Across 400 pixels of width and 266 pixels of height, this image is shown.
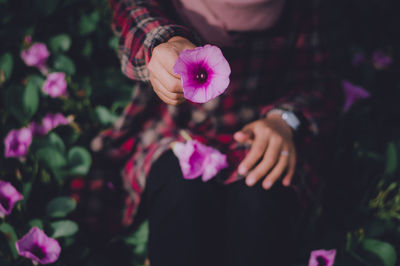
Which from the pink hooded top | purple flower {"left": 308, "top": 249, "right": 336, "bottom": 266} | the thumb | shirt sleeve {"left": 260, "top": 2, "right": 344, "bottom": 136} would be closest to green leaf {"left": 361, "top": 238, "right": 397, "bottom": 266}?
purple flower {"left": 308, "top": 249, "right": 336, "bottom": 266}

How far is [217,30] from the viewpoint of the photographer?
702 millimetres

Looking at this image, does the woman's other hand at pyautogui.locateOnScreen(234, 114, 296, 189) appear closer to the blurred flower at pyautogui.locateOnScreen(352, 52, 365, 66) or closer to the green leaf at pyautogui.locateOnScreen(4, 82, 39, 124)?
the green leaf at pyautogui.locateOnScreen(4, 82, 39, 124)

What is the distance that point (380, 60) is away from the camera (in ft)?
4.05

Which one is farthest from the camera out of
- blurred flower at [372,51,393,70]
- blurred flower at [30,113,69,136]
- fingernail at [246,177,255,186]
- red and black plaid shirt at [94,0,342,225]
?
blurred flower at [372,51,393,70]

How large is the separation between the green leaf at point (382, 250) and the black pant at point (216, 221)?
0.23 meters

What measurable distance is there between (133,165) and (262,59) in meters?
0.44

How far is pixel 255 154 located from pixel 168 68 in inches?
11.1

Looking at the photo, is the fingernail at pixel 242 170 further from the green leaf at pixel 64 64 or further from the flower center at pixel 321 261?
the green leaf at pixel 64 64

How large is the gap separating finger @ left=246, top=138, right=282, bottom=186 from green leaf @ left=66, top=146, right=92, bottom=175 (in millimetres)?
444

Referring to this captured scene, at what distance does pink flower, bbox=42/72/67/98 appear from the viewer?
3.03 ft

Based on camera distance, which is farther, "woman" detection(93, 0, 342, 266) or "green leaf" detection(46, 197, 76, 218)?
"green leaf" detection(46, 197, 76, 218)

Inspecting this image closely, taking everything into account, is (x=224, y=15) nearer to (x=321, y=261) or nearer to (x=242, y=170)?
(x=242, y=170)

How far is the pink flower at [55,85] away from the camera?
92 cm

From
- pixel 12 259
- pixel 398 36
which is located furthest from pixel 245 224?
pixel 398 36
